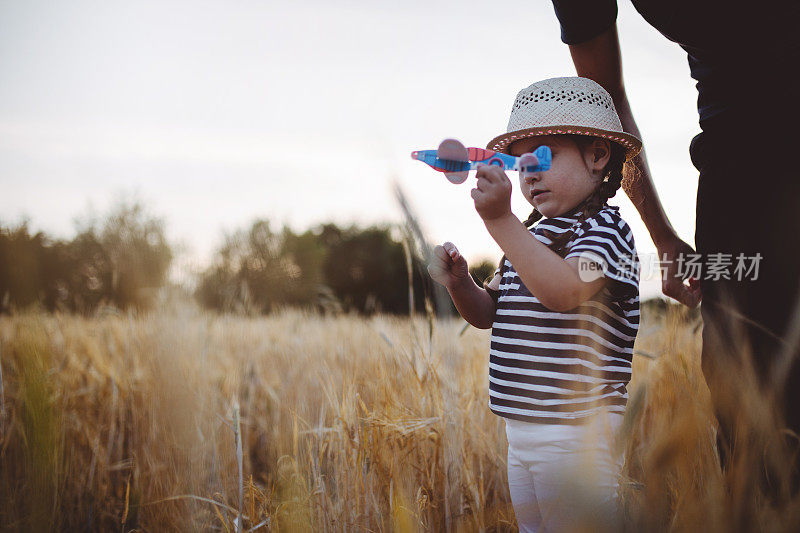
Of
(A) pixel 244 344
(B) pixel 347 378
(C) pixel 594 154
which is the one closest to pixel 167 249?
(A) pixel 244 344

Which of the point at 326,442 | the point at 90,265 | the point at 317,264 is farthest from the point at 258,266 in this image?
the point at 326,442

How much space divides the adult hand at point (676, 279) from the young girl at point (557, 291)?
9.4 inches

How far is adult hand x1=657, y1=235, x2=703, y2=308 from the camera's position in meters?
1.21

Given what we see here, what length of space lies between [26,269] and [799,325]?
2.05 m

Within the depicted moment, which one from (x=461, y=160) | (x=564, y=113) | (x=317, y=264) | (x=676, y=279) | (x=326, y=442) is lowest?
(x=326, y=442)

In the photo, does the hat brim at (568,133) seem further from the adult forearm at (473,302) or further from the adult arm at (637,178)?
the adult forearm at (473,302)

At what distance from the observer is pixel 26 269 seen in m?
1.75

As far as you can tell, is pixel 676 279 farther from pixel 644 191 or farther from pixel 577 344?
pixel 577 344

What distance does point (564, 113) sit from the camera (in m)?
1.03

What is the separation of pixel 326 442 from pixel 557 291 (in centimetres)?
78

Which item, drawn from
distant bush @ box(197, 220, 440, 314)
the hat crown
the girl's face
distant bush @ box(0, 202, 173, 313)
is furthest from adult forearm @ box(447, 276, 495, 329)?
distant bush @ box(197, 220, 440, 314)

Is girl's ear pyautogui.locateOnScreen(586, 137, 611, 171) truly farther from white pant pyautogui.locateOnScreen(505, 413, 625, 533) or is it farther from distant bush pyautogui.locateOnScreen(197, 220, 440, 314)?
distant bush pyautogui.locateOnScreen(197, 220, 440, 314)

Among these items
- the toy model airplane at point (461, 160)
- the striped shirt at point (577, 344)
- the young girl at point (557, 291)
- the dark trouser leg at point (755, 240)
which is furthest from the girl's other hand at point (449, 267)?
the dark trouser leg at point (755, 240)

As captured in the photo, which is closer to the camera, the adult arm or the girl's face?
the girl's face
